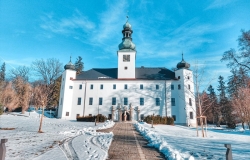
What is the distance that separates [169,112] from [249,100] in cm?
1319

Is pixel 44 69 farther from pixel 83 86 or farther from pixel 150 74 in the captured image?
pixel 150 74

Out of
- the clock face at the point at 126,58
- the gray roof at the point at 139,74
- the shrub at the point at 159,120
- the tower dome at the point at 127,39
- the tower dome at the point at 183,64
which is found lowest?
the shrub at the point at 159,120

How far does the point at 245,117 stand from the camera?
2166cm

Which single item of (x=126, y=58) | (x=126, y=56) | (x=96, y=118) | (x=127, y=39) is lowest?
(x=96, y=118)

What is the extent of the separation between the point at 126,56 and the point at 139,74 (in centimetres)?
483

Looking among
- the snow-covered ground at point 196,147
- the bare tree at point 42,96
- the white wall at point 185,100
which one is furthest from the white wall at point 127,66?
the snow-covered ground at point 196,147

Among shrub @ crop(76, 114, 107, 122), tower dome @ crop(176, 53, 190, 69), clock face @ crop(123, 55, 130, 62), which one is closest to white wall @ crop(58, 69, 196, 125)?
tower dome @ crop(176, 53, 190, 69)

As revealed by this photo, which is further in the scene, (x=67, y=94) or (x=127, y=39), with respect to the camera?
(x=127, y=39)

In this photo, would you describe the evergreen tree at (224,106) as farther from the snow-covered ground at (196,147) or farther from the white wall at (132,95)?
the snow-covered ground at (196,147)

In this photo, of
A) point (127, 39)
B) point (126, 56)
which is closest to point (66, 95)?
point (126, 56)

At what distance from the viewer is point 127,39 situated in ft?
119

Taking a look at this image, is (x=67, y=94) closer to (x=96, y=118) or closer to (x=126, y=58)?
(x=96, y=118)

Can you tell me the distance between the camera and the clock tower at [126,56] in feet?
112

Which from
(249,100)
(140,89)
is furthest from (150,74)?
(249,100)
